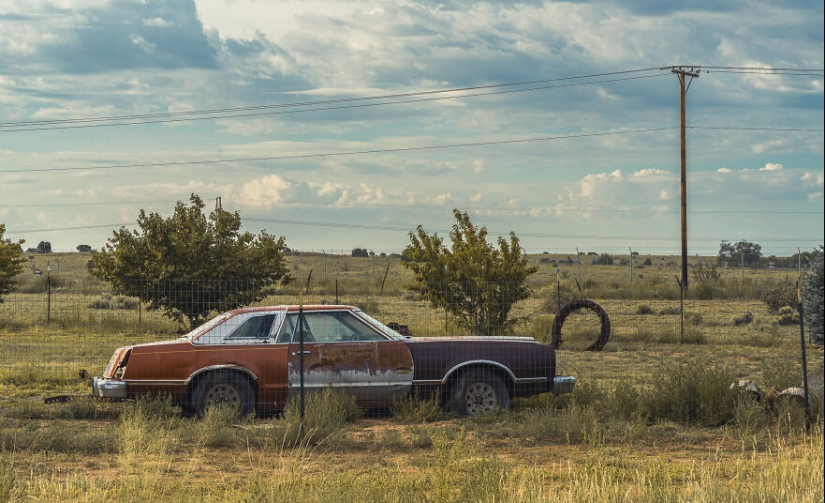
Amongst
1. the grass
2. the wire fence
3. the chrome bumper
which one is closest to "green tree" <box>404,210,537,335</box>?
the wire fence

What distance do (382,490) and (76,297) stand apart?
42.1m

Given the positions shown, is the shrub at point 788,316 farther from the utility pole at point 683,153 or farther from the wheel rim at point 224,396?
the wheel rim at point 224,396

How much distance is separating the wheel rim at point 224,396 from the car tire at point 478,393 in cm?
275

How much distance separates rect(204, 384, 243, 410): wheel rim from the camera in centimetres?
1259

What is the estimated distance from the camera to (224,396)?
498 inches

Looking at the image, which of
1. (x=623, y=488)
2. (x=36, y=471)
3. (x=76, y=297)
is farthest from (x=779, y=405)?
(x=76, y=297)

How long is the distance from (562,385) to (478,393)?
1150 millimetres

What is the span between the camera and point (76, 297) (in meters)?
46.8

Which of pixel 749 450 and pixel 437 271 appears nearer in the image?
pixel 749 450

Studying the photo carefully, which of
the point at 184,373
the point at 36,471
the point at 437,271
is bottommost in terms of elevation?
the point at 36,471

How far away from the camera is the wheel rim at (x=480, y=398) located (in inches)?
504

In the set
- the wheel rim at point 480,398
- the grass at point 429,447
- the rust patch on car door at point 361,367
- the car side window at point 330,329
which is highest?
the car side window at point 330,329

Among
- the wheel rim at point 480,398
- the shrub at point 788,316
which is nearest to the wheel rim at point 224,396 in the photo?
the wheel rim at point 480,398

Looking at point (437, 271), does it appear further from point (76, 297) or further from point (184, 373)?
point (76, 297)
